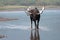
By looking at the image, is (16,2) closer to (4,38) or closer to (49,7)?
(49,7)

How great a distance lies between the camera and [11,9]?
66.1 m

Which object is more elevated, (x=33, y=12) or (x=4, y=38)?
(x=33, y=12)

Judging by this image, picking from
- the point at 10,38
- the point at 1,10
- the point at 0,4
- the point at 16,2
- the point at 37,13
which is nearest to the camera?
the point at 10,38

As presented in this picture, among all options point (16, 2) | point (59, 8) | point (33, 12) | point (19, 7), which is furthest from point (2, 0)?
point (33, 12)

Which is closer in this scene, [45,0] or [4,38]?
[4,38]

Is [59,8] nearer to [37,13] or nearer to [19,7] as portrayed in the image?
[19,7]

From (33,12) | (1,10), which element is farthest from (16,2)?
(33,12)

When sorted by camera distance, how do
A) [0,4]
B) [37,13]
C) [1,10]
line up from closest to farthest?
[37,13]
[1,10]
[0,4]

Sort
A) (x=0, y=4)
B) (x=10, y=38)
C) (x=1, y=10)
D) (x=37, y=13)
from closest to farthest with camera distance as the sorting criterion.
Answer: (x=10, y=38) → (x=37, y=13) → (x=1, y=10) → (x=0, y=4)

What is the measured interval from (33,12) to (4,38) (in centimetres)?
357

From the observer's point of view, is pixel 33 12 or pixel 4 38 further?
pixel 33 12

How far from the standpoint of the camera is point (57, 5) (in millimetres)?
71000

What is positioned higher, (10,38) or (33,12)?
(33,12)

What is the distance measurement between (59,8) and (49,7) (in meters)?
2.62
